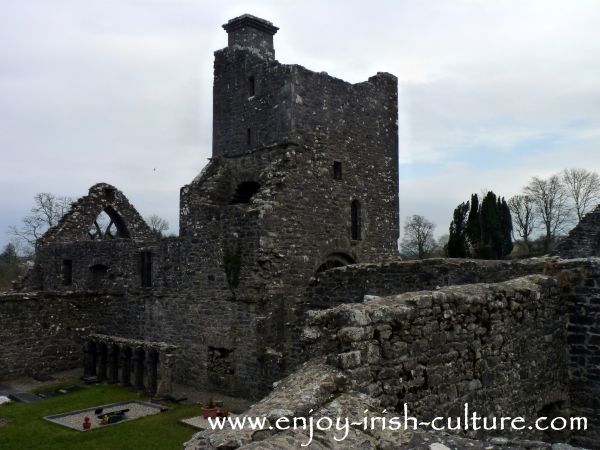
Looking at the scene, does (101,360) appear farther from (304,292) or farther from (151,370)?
(304,292)

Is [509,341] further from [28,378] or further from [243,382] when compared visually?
[28,378]

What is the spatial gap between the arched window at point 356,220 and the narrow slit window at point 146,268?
6424 millimetres

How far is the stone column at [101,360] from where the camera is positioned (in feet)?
52.3

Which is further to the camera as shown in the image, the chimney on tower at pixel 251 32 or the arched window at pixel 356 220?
the chimney on tower at pixel 251 32

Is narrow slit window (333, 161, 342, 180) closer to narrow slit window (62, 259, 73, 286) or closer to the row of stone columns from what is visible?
the row of stone columns

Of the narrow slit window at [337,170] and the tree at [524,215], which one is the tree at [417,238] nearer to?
the tree at [524,215]

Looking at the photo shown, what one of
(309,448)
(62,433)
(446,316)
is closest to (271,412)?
(309,448)

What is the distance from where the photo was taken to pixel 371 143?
17.5 metres

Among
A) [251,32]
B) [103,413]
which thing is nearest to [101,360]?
[103,413]

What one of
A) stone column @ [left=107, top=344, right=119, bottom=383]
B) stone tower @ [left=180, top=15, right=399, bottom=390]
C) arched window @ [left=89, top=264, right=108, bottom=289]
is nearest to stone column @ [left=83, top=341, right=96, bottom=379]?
stone column @ [left=107, top=344, right=119, bottom=383]

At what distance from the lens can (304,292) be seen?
14.5 meters

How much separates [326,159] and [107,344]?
8213mm

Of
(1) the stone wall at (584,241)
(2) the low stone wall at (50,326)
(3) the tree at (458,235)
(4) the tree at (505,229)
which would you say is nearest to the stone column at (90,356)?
(2) the low stone wall at (50,326)

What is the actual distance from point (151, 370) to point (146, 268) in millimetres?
4279
